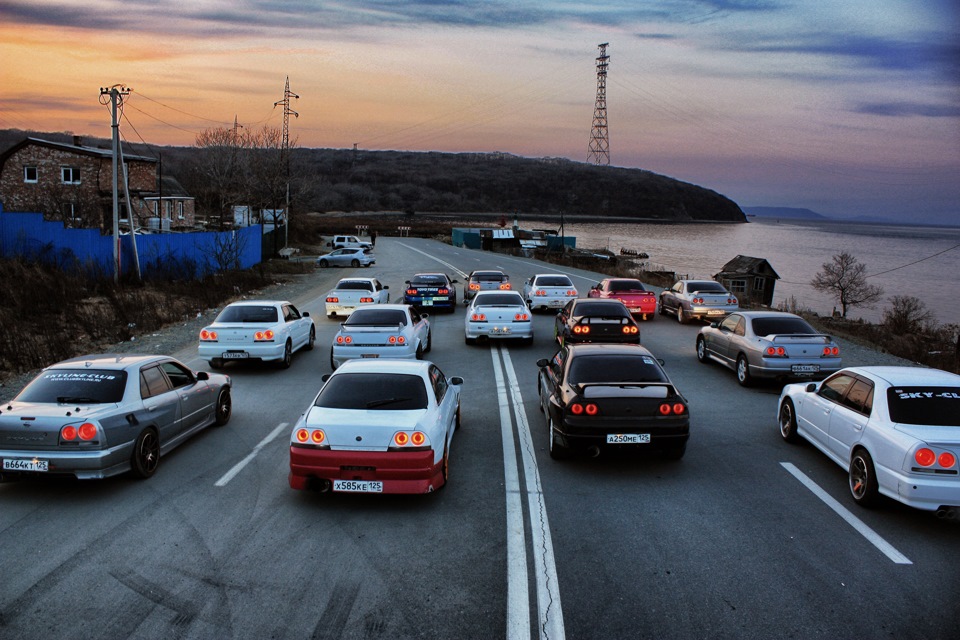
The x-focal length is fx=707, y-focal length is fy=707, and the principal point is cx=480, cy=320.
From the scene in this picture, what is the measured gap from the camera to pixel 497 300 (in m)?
18.2

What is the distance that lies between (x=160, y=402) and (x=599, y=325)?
9810 mm

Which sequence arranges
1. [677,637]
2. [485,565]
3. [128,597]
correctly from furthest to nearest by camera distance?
[485,565] < [128,597] < [677,637]

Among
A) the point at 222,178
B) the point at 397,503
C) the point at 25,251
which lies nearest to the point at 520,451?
the point at 397,503

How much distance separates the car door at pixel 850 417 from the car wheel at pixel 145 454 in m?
8.11

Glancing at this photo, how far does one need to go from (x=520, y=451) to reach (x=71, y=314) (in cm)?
1623

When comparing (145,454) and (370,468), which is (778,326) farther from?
(145,454)

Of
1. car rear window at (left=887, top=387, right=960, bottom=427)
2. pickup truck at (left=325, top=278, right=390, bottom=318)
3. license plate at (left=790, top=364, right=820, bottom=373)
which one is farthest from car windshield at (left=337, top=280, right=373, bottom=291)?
car rear window at (left=887, top=387, right=960, bottom=427)

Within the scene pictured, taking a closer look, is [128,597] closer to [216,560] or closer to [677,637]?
[216,560]

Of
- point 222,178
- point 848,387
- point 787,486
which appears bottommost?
point 787,486

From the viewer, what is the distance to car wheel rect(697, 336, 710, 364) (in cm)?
1629

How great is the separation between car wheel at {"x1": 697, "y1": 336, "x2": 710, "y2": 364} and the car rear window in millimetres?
8515

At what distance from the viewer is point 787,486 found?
8.27 meters

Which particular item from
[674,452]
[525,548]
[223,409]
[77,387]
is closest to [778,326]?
[674,452]

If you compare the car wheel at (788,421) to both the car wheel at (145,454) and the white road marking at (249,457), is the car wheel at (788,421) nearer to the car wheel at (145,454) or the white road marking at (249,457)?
the white road marking at (249,457)
